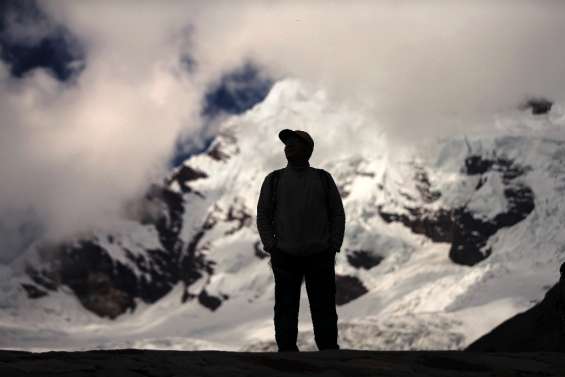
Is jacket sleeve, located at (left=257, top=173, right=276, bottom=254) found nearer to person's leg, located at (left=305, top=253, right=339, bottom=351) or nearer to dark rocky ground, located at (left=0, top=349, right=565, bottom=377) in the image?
person's leg, located at (left=305, top=253, right=339, bottom=351)

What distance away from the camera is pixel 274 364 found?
32.0 ft

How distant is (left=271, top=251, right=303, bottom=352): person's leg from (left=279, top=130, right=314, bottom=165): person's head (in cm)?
118

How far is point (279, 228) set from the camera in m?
12.1

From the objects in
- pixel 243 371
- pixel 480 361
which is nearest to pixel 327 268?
pixel 480 361

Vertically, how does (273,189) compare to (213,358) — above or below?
above

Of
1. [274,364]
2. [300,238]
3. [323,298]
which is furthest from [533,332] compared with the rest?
[274,364]

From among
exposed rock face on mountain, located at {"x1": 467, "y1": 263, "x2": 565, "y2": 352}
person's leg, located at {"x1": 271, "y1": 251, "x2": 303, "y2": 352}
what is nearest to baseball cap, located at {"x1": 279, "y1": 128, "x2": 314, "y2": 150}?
person's leg, located at {"x1": 271, "y1": 251, "x2": 303, "y2": 352}

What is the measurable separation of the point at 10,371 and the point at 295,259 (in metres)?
4.37

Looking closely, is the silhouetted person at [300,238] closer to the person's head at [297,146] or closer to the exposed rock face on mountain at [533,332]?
the person's head at [297,146]

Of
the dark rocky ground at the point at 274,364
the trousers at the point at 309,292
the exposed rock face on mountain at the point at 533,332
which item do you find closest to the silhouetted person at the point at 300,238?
the trousers at the point at 309,292

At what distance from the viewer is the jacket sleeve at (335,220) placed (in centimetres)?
1202

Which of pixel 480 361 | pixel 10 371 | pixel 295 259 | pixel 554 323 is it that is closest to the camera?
pixel 10 371

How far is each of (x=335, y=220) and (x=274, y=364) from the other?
276cm

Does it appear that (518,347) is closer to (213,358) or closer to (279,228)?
(279,228)
